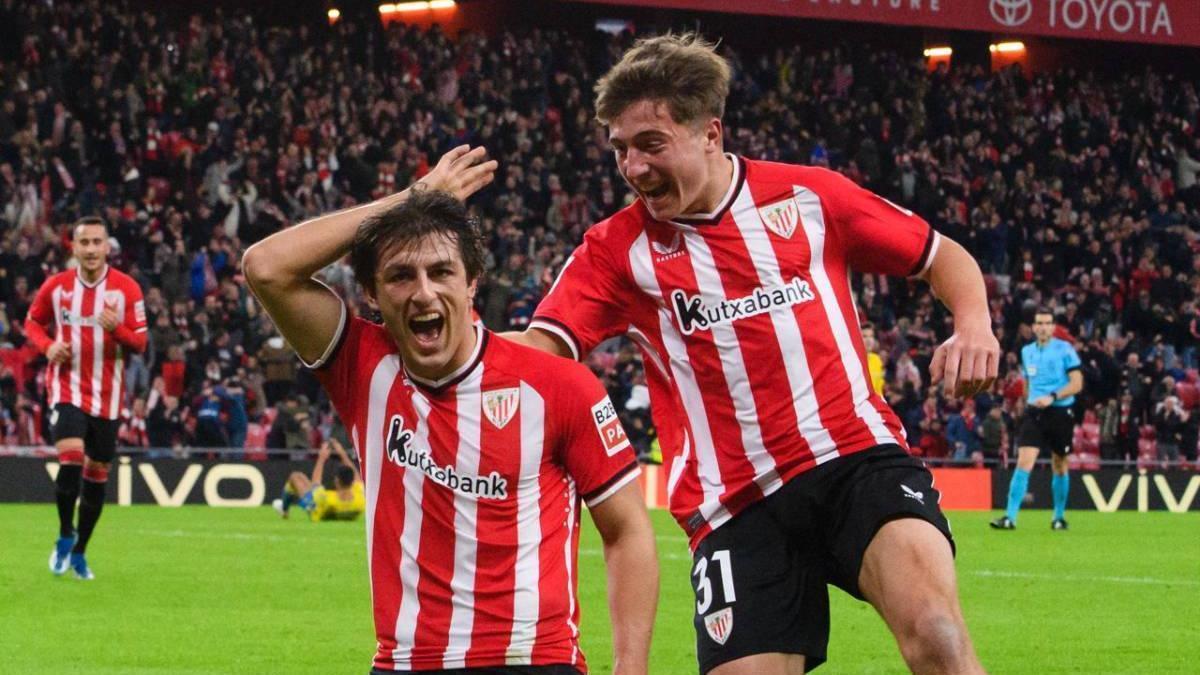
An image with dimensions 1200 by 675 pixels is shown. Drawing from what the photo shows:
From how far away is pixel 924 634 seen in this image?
5.01 meters

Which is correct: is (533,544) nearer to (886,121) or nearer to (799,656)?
(799,656)

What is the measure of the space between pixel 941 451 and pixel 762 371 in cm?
2188

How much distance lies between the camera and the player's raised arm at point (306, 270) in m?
4.40

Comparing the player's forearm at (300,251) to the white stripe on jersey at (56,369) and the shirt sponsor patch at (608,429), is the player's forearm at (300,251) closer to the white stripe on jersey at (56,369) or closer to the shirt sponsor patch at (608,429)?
the shirt sponsor patch at (608,429)

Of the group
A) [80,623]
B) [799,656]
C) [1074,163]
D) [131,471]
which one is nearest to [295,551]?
[80,623]

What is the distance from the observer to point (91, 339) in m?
12.9

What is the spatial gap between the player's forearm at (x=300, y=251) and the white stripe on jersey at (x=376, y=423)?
267 millimetres

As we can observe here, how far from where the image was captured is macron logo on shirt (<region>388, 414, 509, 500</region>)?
4.33 metres

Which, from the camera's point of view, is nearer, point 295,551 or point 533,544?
point 533,544

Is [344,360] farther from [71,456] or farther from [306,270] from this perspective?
[71,456]

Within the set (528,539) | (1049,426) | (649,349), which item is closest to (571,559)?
(528,539)

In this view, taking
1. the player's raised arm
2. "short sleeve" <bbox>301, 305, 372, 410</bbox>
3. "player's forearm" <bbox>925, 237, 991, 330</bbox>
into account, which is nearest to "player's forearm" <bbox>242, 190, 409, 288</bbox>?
the player's raised arm

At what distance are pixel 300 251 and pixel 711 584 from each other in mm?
1679

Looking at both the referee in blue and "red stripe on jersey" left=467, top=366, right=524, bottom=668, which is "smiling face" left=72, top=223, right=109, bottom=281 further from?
the referee in blue
